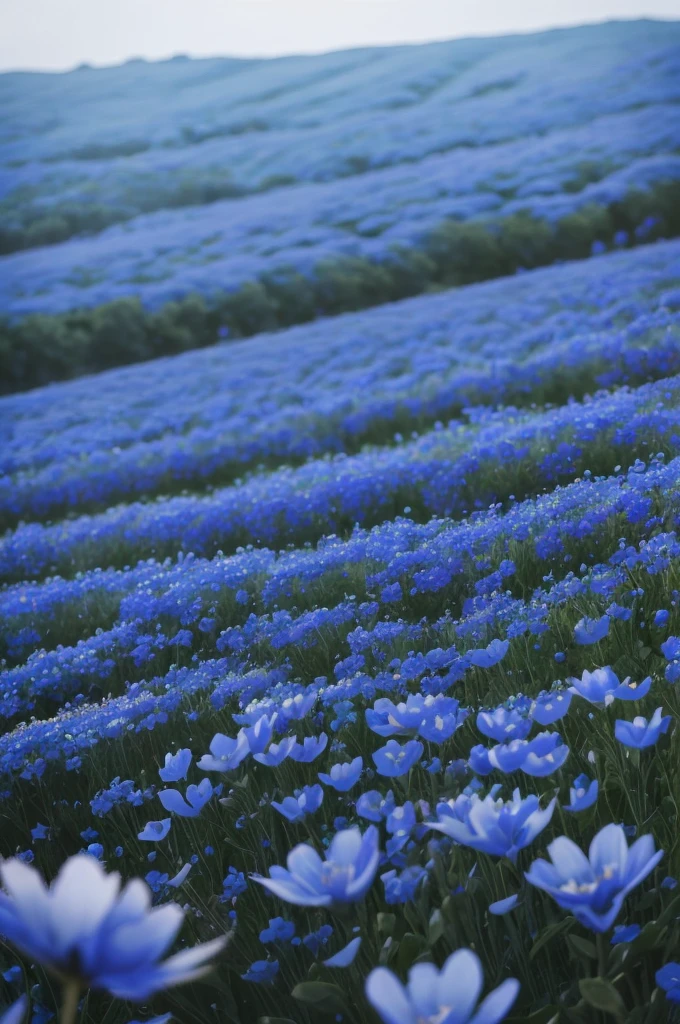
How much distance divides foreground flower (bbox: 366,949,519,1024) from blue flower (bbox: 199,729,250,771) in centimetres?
59

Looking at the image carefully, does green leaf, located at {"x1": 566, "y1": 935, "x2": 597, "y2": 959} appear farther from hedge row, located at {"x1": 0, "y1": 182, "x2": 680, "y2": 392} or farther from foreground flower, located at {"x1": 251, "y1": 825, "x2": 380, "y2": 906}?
hedge row, located at {"x1": 0, "y1": 182, "x2": 680, "y2": 392}

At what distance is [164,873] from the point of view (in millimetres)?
1642

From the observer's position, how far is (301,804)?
47.8 inches

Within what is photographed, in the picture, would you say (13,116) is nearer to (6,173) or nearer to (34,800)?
(6,173)

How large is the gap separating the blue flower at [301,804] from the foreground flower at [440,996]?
1.46ft

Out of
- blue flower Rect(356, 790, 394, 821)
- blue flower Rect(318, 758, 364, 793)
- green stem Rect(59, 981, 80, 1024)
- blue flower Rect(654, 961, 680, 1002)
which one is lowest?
blue flower Rect(654, 961, 680, 1002)

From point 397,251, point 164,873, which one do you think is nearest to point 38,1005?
point 164,873

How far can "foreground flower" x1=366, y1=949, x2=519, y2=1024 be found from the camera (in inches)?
26.8

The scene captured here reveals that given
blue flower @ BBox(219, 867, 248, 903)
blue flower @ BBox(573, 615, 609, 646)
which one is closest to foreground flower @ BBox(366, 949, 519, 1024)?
blue flower @ BBox(219, 867, 248, 903)

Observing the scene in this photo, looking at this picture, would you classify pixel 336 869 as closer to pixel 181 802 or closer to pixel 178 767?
pixel 181 802

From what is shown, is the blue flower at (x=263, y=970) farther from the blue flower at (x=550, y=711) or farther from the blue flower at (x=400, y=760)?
the blue flower at (x=550, y=711)

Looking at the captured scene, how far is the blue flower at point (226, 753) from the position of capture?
50.1 inches

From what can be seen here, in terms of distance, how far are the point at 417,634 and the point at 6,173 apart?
50.4ft

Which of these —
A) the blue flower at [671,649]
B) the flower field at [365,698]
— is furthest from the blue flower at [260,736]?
the blue flower at [671,649]
